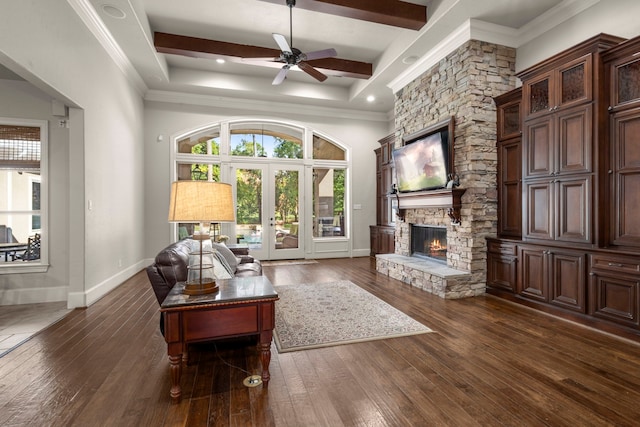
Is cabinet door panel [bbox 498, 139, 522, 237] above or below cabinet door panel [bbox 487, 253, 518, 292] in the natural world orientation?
above

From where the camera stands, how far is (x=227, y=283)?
7.93ft

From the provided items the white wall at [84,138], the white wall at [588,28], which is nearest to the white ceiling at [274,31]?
the white wall at [588,28]

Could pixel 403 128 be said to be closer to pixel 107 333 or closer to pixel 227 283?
pixel 227 283

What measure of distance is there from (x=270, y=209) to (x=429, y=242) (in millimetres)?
3745

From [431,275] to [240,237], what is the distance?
4.49 m

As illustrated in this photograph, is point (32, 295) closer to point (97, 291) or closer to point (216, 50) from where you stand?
point (97, 291)

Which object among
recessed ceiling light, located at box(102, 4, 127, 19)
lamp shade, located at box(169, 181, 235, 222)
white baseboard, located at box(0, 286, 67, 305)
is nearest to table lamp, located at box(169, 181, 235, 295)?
lamp shade, located at box(169, 181, 235, 222)

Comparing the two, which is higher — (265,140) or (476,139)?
(265,140)

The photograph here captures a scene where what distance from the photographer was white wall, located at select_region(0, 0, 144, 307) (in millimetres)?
2830

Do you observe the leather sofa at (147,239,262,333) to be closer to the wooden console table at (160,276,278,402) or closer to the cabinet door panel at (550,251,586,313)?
the wooden console table at (160,276,278,402)

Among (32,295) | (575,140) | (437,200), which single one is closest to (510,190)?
(437,200)

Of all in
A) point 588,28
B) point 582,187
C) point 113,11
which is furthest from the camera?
point 113,11

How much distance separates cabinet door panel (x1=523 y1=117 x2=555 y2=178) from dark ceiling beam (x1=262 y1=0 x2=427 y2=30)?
217 cm

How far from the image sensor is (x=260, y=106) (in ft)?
24.0
